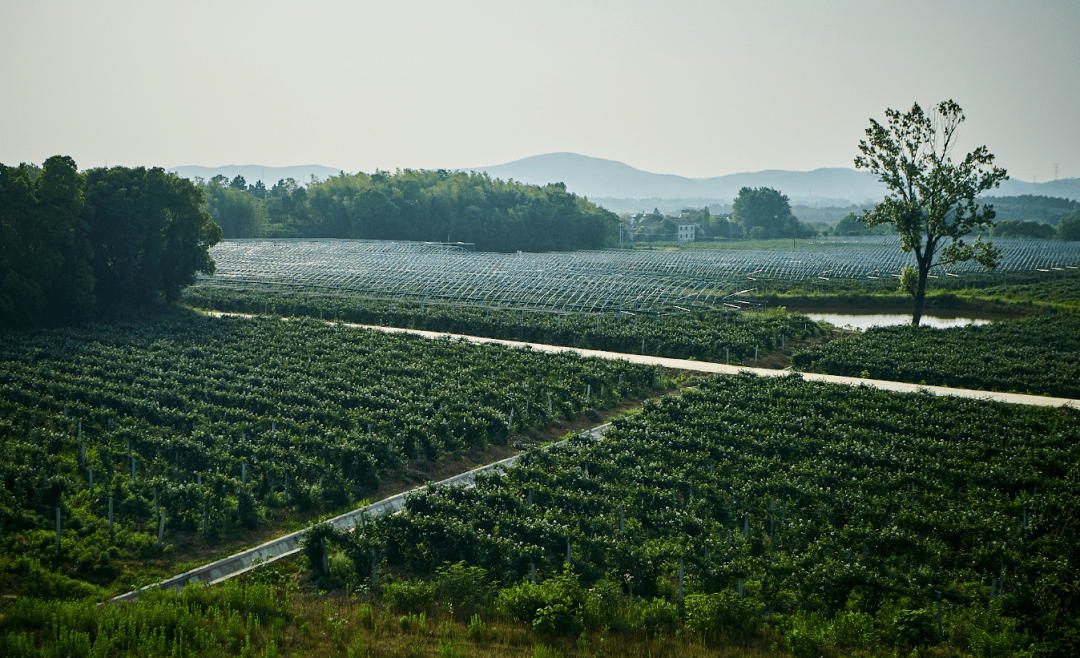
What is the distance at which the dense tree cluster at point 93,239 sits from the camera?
30.5 metres

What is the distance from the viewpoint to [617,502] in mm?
14117

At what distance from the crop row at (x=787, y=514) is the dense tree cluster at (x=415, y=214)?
61353 mm

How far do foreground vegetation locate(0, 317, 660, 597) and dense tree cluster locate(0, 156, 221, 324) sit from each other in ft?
9.57

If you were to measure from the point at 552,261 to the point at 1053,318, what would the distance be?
2987 cm

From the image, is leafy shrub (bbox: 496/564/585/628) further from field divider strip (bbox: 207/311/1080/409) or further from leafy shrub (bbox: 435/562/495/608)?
field divider strip (bbox: 207/311/1080/409)

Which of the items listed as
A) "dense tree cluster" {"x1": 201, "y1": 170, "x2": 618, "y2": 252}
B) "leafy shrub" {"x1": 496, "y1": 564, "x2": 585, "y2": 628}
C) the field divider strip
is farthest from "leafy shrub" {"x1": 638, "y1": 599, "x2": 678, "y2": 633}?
"dense tree cluster" {"x1": 201, "y1": 170, "x2": 618, "y2": 252}

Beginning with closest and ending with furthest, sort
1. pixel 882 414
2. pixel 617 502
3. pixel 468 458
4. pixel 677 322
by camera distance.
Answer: pixel 617 502 < pixel 468 458 < pixel 882 414 < pixel 677 322

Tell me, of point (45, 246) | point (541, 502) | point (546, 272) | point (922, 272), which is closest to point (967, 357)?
point (922, 272)

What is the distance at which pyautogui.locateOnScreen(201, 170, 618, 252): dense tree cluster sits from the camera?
75625 millimetres

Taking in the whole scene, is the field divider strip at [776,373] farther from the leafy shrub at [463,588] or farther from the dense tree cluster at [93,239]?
the leafy shrub at [463,588]

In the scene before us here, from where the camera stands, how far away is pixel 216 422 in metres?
18.6

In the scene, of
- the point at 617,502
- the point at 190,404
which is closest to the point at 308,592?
the point at 617,502

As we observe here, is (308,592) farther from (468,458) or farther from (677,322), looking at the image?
(677,322)

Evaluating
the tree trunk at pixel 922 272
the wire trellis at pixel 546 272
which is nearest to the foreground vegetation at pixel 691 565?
the tree trunk at pixel 922 272
